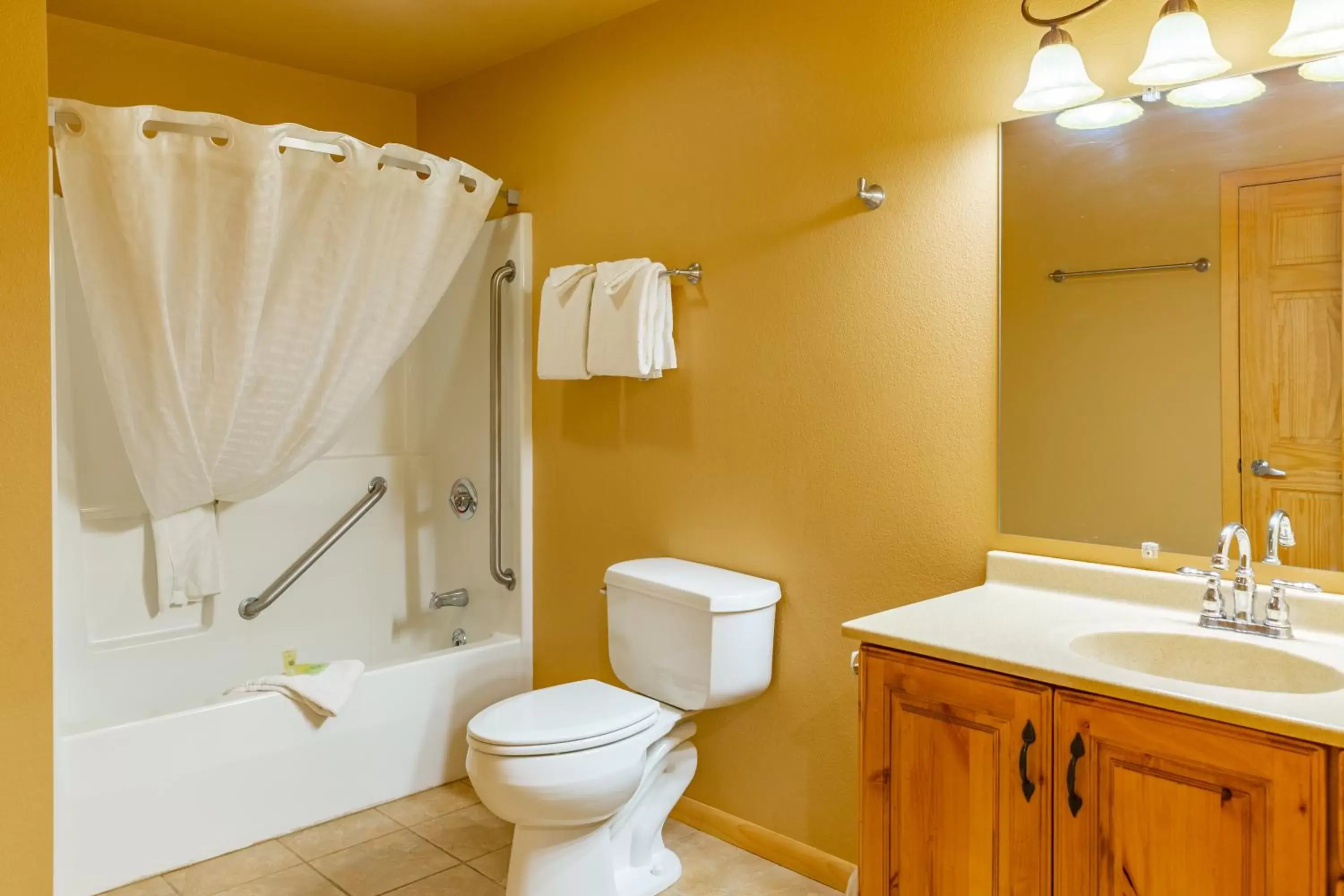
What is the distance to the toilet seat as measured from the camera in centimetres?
210

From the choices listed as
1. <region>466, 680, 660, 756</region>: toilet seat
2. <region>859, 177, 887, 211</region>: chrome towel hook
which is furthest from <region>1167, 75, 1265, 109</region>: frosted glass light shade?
<region>466, 680, 660, 756</region>: toilet seat

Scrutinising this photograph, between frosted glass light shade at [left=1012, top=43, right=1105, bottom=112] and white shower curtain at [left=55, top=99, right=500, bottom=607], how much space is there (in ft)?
5.36

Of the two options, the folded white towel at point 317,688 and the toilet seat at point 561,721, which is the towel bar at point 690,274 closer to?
the toilet seat at point 561,721

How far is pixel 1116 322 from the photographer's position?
191 centimetres

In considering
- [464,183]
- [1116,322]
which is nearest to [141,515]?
[464,183]

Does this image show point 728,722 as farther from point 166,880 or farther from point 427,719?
point 166,880

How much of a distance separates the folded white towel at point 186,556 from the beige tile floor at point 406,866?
0.76 metres

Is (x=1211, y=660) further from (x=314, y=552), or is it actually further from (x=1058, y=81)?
(x=314, y=552)

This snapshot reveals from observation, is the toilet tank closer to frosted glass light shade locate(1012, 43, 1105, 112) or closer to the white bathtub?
the white bathtub

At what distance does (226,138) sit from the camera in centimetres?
236

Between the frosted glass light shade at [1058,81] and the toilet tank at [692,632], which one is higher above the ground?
the frosted glass light shade at [1058,81]

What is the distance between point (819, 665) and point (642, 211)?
137 cm

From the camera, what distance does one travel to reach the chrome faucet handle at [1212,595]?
1.68 meters

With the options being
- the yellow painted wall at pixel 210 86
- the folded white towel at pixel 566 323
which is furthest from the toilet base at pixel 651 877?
the yellow painted wall at pixel 210 86
